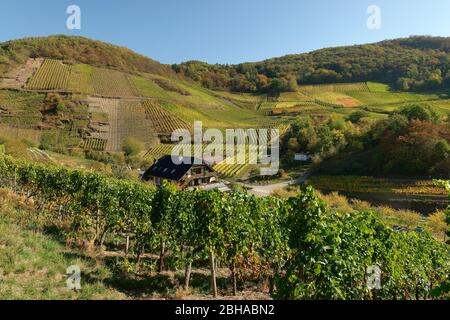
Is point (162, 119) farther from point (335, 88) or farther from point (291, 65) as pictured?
point (291, 65)

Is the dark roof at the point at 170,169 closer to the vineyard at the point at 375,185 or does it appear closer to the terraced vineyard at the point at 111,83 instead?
the vineyard at the point at 375,185

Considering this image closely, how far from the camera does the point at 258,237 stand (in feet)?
36.9

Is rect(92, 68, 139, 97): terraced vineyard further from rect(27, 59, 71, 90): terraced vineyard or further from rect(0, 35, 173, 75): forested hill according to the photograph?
rect(0, 35, 173, 75): forested hill

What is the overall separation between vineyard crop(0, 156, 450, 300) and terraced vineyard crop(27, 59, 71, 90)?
7958cm

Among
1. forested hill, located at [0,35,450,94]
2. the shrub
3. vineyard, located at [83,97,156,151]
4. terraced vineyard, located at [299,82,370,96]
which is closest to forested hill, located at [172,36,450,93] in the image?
forested hill, located at [0,35,450,94]

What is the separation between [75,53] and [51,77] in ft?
118


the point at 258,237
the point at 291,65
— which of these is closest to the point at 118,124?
the point at 258,237

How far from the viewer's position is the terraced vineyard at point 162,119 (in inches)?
2992

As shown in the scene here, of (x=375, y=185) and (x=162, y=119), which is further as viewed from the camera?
(x=162, y=119)

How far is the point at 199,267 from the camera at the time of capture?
14031 millimetres

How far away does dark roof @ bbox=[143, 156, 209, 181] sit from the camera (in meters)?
46.3
